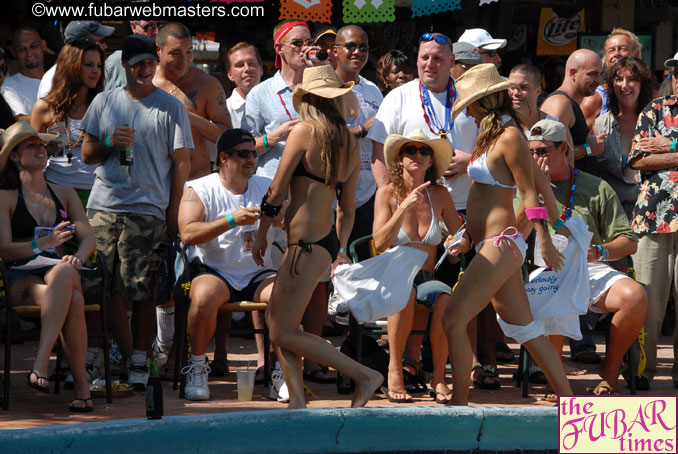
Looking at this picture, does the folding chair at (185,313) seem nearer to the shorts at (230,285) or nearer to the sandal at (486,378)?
the shorts at (230,285)

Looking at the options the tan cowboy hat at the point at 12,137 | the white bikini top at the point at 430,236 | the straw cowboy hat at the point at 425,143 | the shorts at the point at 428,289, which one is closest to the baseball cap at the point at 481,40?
the straw cowboy hat at the point at 425,143

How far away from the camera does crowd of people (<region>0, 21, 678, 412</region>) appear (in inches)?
219

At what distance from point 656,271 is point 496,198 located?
2006 millimetres

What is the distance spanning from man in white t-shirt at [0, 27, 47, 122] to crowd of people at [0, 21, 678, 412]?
0.08 meters

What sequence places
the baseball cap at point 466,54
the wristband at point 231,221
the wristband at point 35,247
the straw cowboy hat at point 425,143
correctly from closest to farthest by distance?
the wristband at point 35,247, the wristband at point 231,221, the straw cowboy hat at point 425,143, the baseball cap at point 466,54

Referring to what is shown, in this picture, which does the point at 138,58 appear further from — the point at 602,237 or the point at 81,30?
the point at 602,237

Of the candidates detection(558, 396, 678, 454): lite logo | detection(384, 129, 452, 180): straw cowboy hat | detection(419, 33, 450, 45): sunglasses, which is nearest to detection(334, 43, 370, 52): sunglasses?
detection(419, 33, 450, 45): sunglasses

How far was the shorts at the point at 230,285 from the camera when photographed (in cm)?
650

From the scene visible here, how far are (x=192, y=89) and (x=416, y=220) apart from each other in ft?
6.65

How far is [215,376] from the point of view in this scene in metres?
7.00

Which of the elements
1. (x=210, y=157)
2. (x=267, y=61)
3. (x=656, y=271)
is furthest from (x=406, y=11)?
(x=656, y=271)

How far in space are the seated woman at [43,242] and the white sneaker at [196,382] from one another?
1.98ft

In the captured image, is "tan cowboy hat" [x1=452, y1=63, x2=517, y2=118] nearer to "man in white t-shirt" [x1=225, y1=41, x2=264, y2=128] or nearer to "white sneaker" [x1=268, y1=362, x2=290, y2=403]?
"white sneaker" [x1=268, y1=362, x2=290, y2=403]

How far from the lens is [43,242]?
617cm
